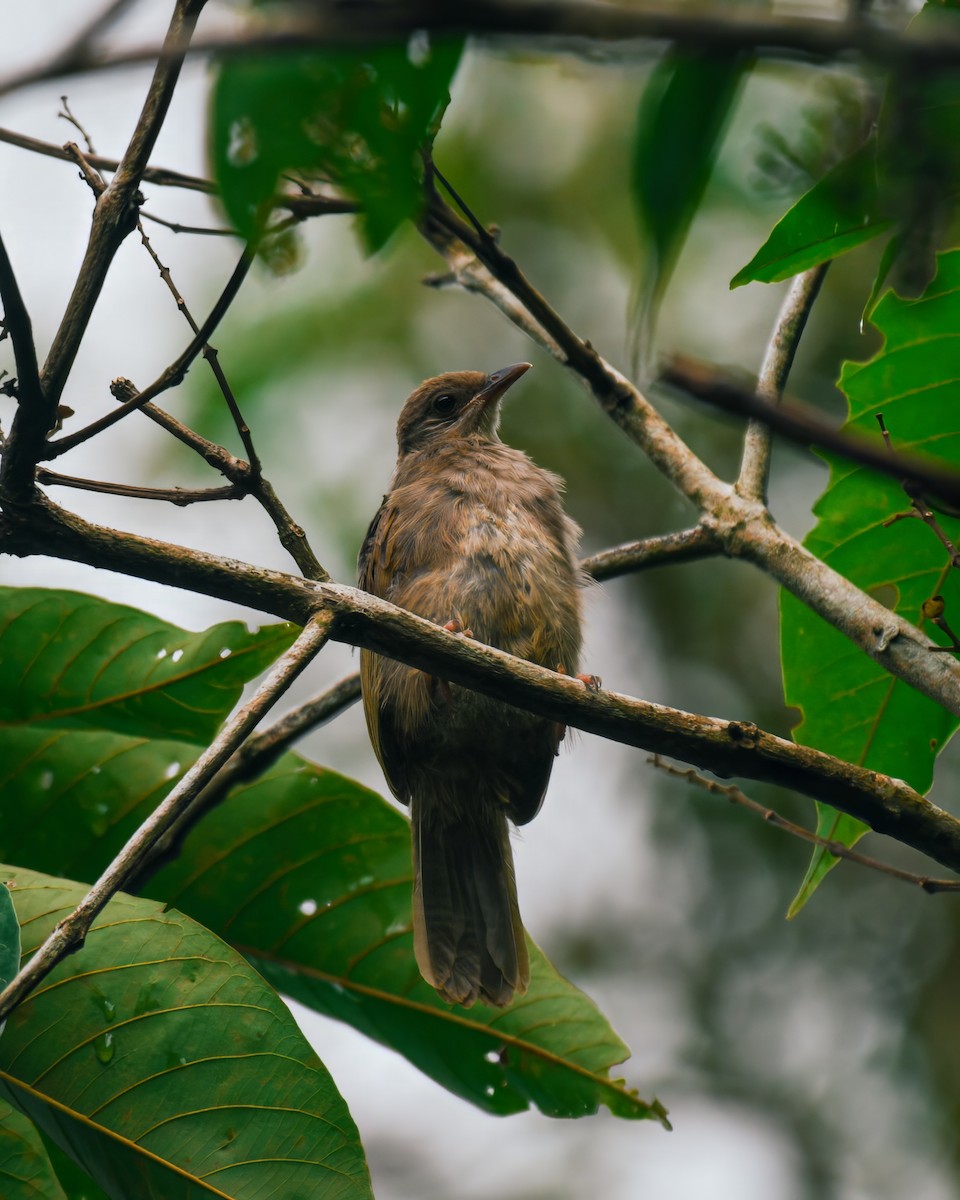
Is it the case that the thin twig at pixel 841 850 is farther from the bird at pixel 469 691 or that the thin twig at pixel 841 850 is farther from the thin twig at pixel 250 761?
the thin twig at pixel 250 761

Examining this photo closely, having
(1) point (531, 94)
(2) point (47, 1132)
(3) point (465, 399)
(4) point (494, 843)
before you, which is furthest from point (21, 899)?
(1) point (531, 94)

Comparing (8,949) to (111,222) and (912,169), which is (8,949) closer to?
(111,222)

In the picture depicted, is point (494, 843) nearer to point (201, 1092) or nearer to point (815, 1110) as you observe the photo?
point (201, 1092)

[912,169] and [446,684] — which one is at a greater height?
[446,684]

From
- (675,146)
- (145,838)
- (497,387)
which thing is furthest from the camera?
(497,387)

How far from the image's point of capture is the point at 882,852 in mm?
9359

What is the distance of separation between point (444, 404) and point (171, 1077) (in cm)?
377

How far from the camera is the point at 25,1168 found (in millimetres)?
2174

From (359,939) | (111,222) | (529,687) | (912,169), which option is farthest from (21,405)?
(359,939)

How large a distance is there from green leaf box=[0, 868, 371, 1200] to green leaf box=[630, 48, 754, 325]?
1855 mm

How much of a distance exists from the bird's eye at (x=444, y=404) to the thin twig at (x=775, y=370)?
8.06ft

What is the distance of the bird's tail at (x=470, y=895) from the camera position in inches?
139

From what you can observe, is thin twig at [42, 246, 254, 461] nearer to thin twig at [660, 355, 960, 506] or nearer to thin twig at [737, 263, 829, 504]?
thin twig at [737, 263, 829, 504]

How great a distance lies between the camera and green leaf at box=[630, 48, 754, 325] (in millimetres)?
871
